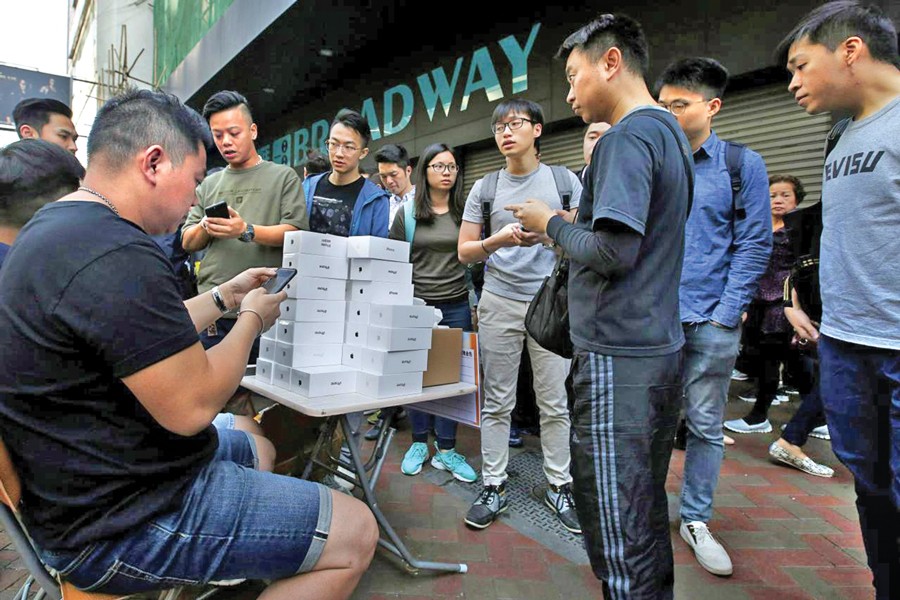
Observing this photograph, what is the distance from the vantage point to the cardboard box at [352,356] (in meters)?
2.16

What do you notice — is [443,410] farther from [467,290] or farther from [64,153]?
[64,153]

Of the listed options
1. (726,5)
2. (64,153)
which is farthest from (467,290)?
(726,5)

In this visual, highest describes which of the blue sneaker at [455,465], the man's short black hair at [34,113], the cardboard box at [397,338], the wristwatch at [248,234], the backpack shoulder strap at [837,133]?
the man's short black hair at [34,113]

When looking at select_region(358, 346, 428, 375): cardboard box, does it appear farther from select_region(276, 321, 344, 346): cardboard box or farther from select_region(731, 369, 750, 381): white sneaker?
select_region(731, 369, 750, 381): white sneaker

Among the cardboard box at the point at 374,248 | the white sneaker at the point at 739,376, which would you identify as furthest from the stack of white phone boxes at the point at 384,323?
the white sneaker at the point at 739,376

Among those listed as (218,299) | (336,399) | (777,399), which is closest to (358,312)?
(336,399)

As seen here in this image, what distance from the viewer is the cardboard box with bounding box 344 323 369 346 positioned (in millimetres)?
2170

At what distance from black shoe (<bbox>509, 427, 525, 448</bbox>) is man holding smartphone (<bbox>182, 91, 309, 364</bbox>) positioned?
197 centimetres

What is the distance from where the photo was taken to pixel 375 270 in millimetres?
2184

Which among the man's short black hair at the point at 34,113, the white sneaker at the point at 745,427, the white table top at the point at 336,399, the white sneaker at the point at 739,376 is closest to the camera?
the white table top at the point at 336,399

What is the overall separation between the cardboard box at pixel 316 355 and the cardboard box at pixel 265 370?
0.62 ft

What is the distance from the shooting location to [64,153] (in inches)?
81.0

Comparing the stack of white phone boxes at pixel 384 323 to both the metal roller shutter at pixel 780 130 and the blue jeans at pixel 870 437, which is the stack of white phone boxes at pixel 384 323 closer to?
the blue jeans at pixel 870 437

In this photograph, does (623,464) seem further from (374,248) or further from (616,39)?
→ (374,248)
